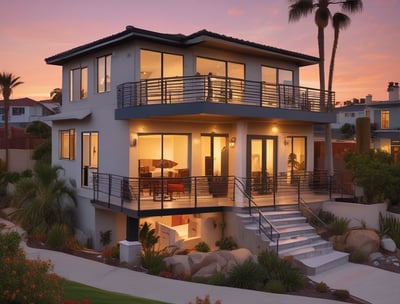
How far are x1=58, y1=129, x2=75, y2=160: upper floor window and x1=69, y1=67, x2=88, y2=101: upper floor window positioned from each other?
69.2 inches

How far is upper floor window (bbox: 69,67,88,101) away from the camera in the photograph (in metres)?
21.7

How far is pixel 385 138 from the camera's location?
4288cm

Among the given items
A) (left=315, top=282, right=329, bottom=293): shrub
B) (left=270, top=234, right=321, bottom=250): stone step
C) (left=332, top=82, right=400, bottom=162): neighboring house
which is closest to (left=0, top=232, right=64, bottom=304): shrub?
(left=315, top=282, right=329, bottom=293): shrub

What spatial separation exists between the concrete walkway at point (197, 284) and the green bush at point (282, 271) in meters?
0.80

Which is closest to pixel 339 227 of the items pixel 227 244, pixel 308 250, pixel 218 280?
pixel 308 250

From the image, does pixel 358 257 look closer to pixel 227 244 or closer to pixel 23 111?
pixel 227 244

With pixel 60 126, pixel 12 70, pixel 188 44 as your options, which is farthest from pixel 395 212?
pixel 12 70

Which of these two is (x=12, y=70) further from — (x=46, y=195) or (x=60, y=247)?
(x=60, y=247)

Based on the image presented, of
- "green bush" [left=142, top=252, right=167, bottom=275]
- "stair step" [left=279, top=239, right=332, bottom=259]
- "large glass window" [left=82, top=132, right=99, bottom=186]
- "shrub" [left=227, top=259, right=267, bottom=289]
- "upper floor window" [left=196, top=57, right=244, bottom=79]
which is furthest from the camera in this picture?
"large glass window" [left=82, top=132, right=99, bottom=186]

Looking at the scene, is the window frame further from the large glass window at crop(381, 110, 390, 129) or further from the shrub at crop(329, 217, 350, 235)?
the large glass window at crop(381, 110, 390, 129)

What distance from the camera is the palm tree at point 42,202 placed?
18.3m

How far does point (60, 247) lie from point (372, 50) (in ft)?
75.5

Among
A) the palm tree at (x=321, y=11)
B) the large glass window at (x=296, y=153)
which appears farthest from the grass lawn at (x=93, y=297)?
the palm tree at (x=321, y=11)

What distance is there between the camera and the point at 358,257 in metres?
14.7
